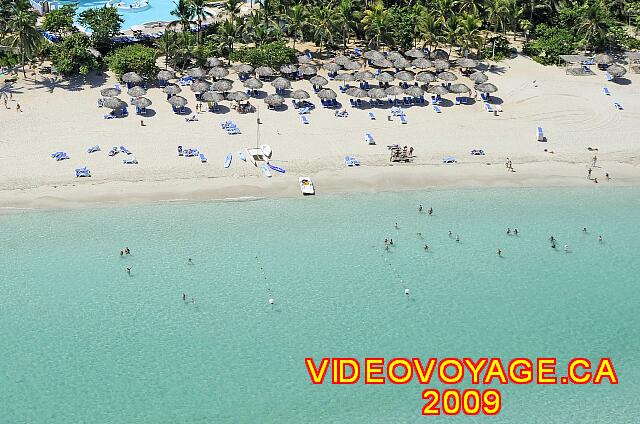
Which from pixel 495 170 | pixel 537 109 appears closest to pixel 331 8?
pixel 537 109

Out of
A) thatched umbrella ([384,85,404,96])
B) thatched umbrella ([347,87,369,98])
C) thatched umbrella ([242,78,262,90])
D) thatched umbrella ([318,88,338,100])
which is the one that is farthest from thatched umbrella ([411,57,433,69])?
thatched umbrella ([242,78,262,90])

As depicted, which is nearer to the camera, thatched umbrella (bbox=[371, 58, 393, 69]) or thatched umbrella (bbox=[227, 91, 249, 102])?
thatched umbrella (bbox=[227, 91, 249, 102])

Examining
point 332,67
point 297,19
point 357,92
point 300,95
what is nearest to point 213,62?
point 297,19

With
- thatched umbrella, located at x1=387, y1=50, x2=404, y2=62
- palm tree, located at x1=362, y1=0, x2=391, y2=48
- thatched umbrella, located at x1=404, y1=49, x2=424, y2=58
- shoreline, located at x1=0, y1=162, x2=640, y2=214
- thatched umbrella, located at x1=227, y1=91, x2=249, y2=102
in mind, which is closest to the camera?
shoreline, located at x1=0, y1=162, x2=640, y2=214

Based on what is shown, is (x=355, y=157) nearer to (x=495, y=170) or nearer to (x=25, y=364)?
(x=495, y=170)

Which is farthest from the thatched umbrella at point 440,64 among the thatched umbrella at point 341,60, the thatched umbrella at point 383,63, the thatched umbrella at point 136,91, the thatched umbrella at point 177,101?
the thatched umbrella at point 136,91

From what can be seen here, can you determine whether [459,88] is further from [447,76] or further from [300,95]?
[300,95]

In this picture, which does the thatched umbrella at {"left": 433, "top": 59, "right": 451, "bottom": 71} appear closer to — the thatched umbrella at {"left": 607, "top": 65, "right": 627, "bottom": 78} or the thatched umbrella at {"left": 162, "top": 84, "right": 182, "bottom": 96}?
the thatched umbrella at {"left": 607, "top": 65, "right": 627, "bottom": 78}
